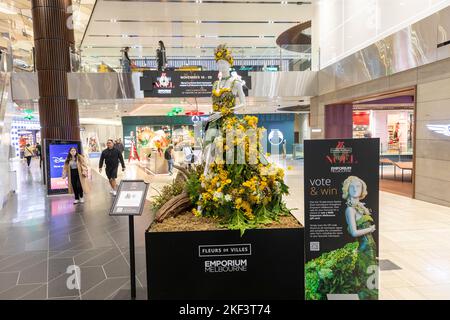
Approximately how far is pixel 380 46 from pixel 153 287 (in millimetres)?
8289

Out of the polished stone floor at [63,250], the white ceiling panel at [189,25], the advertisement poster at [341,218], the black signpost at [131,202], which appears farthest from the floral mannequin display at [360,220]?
the white ceiling panel at [189,25]

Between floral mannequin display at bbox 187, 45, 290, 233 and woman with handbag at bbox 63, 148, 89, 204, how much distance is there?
560 cm

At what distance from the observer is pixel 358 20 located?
9.23 m

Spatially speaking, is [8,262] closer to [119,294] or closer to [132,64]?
[119,294]

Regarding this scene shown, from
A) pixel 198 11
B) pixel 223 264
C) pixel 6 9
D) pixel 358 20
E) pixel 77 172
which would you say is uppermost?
pixel 6 9

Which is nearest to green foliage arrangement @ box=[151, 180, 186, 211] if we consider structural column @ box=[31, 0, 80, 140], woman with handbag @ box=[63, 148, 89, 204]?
woman with handbag @ box=[63, 148, 89, 204]

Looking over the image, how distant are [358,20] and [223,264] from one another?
936 cm

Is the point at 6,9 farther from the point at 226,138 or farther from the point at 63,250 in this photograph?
the point at 226,138

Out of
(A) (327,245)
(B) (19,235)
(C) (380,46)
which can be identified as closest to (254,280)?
(A) (327,245)

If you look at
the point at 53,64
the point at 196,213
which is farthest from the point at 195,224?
the point at 53,64

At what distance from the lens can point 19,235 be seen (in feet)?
17.1

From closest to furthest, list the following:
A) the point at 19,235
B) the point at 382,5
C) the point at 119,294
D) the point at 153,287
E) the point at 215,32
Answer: the point at 153,287 < the point at 119,294 < the point at 19,235 < the point at 382,5 < the point at 215,32

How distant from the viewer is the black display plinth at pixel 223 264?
2275 mm

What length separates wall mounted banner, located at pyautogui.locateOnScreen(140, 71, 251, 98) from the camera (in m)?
11.4
